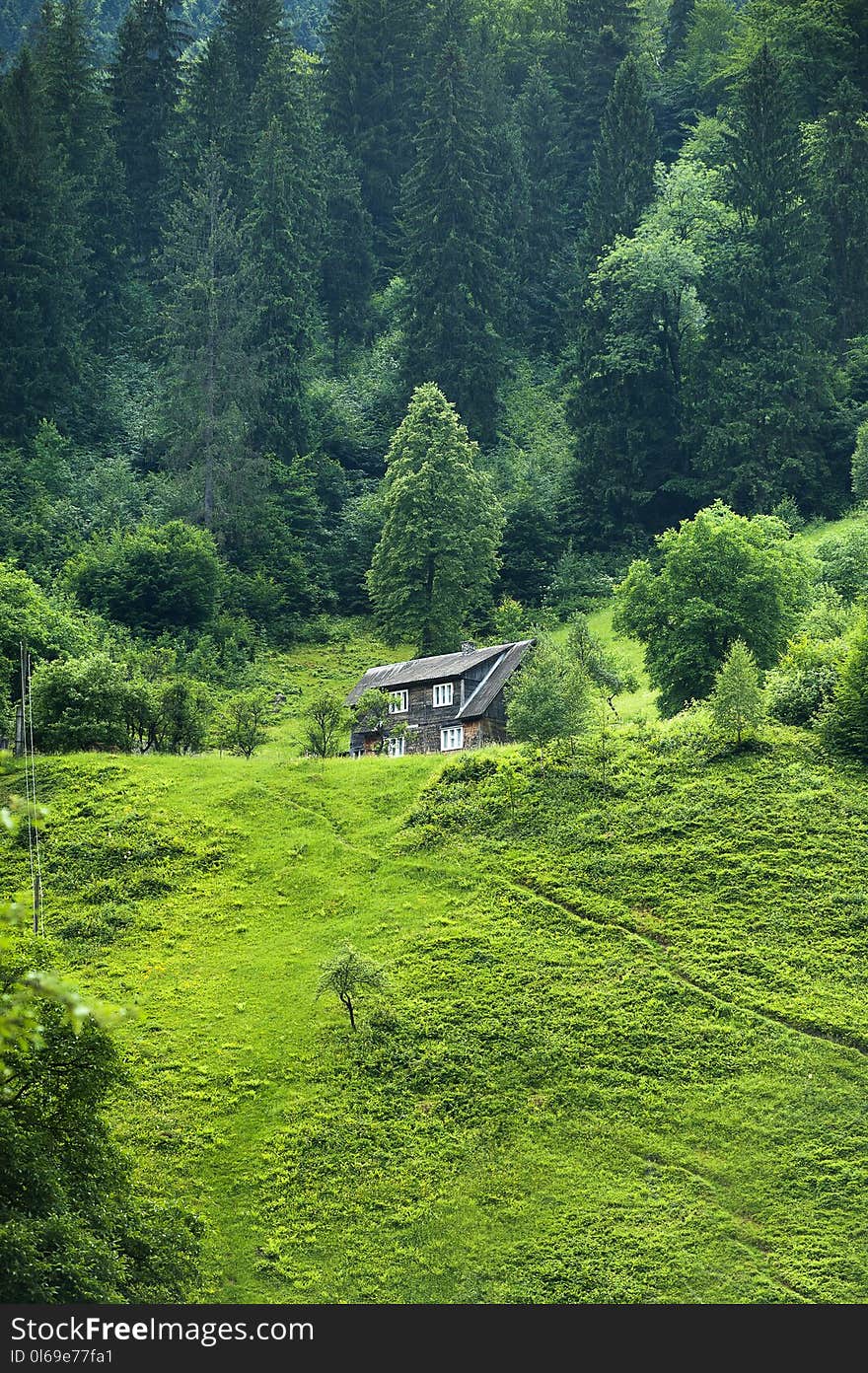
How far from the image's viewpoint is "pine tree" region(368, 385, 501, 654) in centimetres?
9775

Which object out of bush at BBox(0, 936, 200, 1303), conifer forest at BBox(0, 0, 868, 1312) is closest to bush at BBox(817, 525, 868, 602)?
conifer forest at BBox(0, 0, 868, 1312)

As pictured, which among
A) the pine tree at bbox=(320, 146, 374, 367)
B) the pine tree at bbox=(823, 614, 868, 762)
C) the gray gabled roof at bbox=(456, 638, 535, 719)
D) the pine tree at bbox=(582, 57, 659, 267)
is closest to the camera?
the pine tree at bbox=(823, 614, 868, 762)

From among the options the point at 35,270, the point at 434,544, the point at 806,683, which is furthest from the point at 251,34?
the point at 806,683

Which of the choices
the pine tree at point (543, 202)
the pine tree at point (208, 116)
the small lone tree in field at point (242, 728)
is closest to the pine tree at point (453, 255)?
the pine tree at point (543, 202)

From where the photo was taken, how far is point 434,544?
323 ft

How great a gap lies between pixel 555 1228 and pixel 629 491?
2672 inches

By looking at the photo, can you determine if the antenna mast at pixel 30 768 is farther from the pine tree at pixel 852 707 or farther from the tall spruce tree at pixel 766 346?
the tall spruce tree at pixel 766 346

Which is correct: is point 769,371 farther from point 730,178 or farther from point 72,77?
point 72,77

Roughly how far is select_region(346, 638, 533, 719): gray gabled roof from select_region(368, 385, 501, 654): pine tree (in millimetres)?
9885

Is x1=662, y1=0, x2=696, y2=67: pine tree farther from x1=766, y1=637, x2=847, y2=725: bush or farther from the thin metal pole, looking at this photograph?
the thin metal pole

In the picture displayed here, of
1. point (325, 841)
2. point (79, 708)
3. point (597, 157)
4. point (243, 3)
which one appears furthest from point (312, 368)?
point (325, 841)

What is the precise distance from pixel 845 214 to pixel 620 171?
14.6 m

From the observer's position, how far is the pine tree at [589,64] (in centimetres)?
13725

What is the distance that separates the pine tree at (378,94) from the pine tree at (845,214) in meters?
31.5
